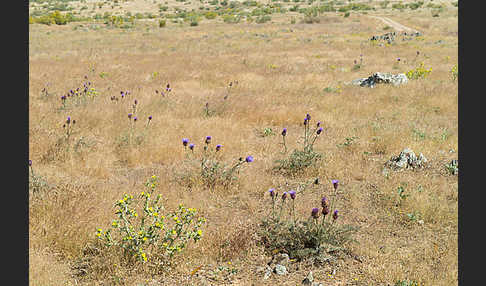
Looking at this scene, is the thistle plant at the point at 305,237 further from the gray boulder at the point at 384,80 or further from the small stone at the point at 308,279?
the gray boulder at the point at 384,80

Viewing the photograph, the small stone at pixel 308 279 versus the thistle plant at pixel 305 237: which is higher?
the thistle plant at pixel 305 237

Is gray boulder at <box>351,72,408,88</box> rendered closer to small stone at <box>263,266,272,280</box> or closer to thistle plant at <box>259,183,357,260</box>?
thistle plant at <box>259,183,357,260</box>

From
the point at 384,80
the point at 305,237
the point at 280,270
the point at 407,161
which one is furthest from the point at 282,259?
the point at 384,80

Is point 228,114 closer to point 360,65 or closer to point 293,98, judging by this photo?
point 293,98

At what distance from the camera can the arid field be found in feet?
10.6

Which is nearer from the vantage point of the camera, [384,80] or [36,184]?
[36,184]

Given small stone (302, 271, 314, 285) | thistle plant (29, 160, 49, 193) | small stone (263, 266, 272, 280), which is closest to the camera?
small stone (302, 271, 314, 285)

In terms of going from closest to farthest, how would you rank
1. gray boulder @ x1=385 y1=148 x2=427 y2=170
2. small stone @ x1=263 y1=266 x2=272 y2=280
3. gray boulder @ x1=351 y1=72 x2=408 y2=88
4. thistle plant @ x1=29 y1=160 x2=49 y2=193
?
small stone @ x1=263 y1=266 x2=272 y2=280 → thistle plant @ x1=29 y1=160 x2=49 y2=193 → gray boulder @ x1=385 y1=148 x2=427 y2=170 → gray boulder @ x1=351 y1=72 x2=408 y2=88

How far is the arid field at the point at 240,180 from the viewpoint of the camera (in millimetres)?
3234

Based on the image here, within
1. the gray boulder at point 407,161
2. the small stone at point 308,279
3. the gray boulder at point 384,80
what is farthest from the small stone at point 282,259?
the gray boulder at point 384,80

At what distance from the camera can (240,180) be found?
513cm

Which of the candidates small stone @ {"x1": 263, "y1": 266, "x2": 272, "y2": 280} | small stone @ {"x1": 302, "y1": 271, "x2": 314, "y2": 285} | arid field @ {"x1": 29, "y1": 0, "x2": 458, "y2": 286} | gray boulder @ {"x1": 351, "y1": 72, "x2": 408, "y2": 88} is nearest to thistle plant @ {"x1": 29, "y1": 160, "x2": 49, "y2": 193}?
arid field @ {"x1": 29, "y1": 0, "x2": 458, "y2": 286}

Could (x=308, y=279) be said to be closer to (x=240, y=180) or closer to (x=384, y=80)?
(x=240, y=180)

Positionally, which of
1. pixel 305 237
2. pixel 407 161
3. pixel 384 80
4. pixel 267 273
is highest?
pixel 384 80
